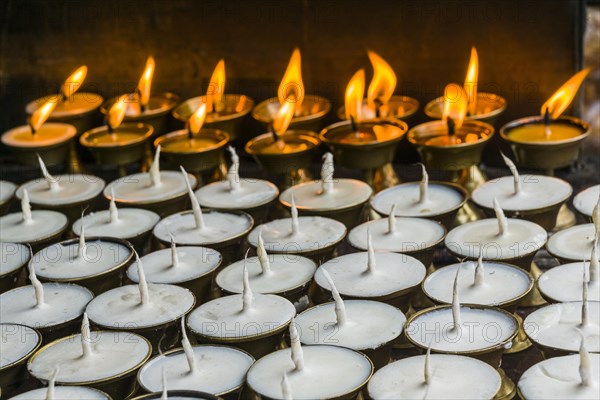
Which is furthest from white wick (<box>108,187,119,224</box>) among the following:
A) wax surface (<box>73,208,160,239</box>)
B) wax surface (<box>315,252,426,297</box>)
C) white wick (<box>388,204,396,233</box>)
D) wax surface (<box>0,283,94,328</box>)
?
white wick (<box>388,204,396,233</box>)

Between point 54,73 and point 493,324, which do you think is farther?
point 54,73

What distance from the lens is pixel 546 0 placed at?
4.93 meters

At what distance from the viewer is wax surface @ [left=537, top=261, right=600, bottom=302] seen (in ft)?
10.8

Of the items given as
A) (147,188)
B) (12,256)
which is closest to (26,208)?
(12,256)

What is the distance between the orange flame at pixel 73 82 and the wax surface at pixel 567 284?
2881 mm

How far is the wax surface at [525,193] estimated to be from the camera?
158 inches

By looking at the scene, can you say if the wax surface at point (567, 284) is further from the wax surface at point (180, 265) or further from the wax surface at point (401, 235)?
the wax surface at point (180, 265)

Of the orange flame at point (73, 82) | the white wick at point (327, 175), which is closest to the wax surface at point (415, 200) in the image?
the white wick at point (327, 175)

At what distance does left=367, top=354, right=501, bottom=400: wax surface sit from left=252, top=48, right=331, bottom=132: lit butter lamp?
7.20 feet

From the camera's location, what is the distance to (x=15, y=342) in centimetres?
334

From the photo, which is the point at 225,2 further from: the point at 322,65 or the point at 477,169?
the point at 477,169

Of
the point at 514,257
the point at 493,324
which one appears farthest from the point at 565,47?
the point at 493,324

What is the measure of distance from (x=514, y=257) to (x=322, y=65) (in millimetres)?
2182

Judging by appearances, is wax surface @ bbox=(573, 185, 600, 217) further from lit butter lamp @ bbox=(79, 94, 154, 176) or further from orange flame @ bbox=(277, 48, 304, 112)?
lit butter lamp @ bbox=(79, 94, 154, 176)
